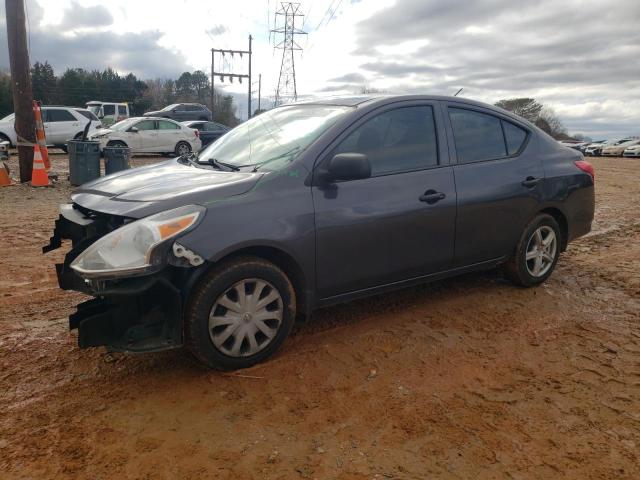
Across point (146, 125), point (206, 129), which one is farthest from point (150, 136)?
point (206, 129)

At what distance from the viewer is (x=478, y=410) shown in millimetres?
2852

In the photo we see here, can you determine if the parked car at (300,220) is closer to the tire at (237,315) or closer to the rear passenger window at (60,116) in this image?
the tire at (237,315)

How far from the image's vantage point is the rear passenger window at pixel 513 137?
4.56 meters

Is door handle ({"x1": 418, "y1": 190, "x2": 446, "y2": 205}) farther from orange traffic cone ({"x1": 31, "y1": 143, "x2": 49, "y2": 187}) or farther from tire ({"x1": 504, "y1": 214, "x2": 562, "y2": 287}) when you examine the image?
orange traffic cone ({"x1": 31, "y1": 143, "x2": 49, "y2": 187})

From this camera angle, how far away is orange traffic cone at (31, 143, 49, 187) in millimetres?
10672

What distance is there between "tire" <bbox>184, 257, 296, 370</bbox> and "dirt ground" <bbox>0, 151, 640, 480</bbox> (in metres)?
0.14

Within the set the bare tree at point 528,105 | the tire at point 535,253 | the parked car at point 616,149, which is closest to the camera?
the tire at point 535,253

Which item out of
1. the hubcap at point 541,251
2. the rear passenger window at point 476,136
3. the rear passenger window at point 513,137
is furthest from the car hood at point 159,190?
the hubcap at point 541,251

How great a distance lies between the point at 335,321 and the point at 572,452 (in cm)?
190

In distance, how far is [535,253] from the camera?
4.72 m

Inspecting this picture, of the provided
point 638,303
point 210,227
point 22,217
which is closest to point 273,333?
point 210,227

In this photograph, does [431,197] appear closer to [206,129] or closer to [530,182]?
[530,182]

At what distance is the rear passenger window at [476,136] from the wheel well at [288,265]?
166 cm

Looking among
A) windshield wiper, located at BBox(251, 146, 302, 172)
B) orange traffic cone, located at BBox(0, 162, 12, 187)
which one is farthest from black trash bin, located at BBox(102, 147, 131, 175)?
windshield wiper, located at BBox(251, 146, 302, 172)
